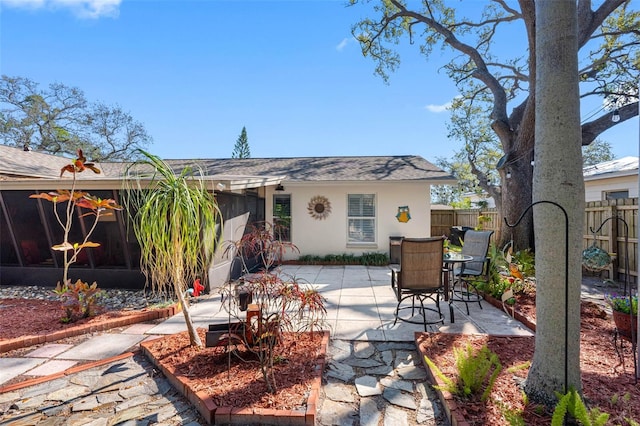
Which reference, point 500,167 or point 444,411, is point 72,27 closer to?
point 444,411

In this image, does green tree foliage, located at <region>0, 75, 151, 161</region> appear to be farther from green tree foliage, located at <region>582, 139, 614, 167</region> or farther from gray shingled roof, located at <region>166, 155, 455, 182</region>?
green tree foliage, located at <region>582, 139, 614, 167</region>

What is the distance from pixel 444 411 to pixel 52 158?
1528cm

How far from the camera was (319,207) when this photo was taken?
9.69 m

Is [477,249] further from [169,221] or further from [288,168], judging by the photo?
[288,168]

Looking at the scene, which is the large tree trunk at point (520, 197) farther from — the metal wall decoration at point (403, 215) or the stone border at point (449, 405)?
the stone border at point (449, 405)

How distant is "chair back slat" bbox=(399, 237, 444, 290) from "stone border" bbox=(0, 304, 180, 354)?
3.68 m

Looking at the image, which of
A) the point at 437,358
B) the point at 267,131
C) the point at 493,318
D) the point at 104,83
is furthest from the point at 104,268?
the point at 267,131

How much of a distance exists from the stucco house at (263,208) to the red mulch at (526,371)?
14.1ft

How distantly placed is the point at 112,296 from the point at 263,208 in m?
4.91

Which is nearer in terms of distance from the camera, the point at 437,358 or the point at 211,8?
the point at 437,358

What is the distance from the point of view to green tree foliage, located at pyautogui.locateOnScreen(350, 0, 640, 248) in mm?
8375

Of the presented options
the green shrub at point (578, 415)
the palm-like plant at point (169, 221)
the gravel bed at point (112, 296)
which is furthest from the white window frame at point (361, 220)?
the green shrub at point (578, 415)

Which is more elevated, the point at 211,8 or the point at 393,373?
the point at 211,8

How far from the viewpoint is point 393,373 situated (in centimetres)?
300
